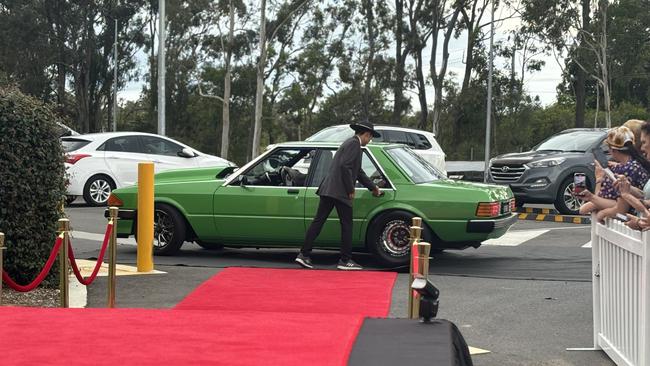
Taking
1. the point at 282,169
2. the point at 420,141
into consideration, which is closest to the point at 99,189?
the point at 420,141

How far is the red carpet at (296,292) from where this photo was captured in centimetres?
803

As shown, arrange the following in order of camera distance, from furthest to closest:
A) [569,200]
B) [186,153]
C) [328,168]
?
[186,153] → [569,200] → [328,168]

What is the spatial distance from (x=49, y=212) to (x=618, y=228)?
5.01 meters

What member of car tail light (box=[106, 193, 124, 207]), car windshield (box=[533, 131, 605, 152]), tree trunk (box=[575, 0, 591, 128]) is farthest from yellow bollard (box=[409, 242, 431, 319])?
tree trunk (box=[575, 0, 591, 128])

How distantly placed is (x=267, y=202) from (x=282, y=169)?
0.46 metres

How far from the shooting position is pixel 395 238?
1062 cm

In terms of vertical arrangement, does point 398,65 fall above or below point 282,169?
above

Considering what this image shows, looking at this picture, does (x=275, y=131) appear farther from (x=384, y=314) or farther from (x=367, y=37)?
(x=384, y=314)

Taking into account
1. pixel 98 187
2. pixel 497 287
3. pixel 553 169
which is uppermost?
pixel 553 169

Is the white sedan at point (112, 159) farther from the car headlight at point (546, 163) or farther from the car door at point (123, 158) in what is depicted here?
the car headlight at point (546, 163)

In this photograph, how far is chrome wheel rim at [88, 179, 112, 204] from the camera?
61.5 ft

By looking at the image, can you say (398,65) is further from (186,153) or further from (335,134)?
(186,153)

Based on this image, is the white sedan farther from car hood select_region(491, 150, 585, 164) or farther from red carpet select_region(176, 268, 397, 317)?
red carpet select_region(176, 268, 397, 317)

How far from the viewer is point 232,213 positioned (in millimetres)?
11102
